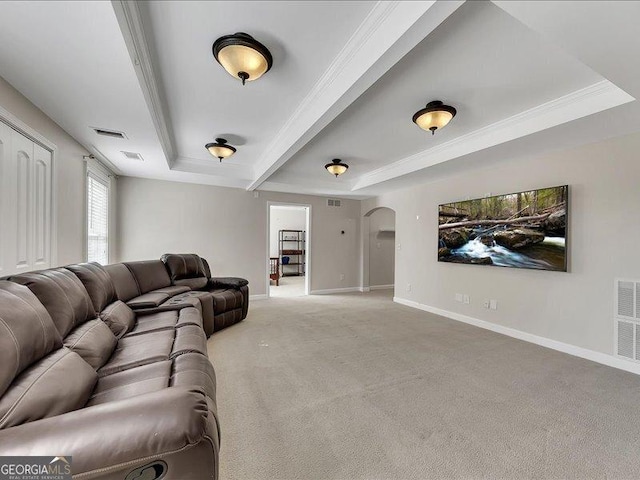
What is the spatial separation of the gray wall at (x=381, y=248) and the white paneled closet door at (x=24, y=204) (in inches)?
247

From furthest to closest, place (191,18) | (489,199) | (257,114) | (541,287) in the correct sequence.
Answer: (489,199) → (541,287) → (257,114) → (191,18)

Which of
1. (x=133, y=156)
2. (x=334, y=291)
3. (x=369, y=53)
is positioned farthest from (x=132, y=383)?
(x=334, y=291)

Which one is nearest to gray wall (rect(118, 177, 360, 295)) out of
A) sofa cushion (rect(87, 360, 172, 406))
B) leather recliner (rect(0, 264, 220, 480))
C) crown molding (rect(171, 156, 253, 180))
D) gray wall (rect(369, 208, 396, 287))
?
gray wall (rect(369, 208, 396, 287))

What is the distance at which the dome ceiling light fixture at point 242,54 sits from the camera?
1.79 m

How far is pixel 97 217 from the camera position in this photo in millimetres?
4121

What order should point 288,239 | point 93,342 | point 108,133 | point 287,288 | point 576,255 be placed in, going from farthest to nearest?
1. point 288,239
2. point 287,288
3. point 576,255
4. point 108,133
5. point 93,342

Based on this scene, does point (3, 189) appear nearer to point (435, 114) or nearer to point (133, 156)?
point (133, 156)

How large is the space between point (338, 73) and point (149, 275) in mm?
3325

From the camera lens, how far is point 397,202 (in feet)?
19.5

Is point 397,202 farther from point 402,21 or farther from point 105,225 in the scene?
point 105,225

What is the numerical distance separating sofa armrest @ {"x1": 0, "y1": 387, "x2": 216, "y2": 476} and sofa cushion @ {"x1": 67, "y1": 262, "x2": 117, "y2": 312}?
5.00ft

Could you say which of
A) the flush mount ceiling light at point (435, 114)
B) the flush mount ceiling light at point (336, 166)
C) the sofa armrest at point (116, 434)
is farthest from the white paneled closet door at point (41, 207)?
the flush mount ceiling light at point (435, 114)

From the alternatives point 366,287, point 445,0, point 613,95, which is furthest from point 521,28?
point 366,287

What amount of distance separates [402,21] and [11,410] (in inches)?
94.5
